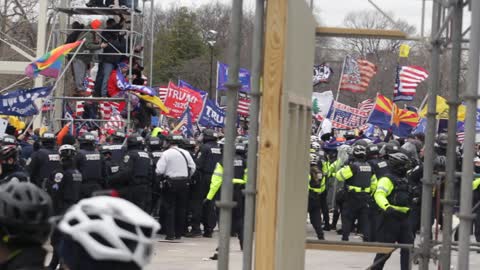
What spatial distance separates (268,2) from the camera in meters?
5.77

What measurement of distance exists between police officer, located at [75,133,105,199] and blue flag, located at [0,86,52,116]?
4.53 m

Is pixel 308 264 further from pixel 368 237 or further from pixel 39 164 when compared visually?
pixel 39 164

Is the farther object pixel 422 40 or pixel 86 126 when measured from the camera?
pixel 86 126

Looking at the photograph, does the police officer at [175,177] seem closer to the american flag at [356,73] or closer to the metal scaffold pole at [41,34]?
the metal scaffold pole at [41,34]

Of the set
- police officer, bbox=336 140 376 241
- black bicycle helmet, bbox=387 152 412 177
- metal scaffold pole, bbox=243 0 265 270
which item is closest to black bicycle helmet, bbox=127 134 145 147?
police officer, bbox=336 140 376 241

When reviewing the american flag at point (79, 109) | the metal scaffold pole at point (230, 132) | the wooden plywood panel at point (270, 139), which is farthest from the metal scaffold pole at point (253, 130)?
the american flag at point (79, 109)

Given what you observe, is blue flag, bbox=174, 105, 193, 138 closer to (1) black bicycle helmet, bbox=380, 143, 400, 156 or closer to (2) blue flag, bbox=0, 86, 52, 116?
(2) blue flag, bbox=0, 86, 52, 116

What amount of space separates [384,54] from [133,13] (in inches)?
1315

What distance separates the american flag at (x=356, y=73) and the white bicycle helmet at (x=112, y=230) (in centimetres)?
2725

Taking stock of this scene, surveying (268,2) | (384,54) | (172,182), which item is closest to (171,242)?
(172,182)

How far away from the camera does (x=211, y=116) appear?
2788cm

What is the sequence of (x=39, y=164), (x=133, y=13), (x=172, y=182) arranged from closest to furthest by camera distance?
(x=39, y=164), (x=172, y=182), (x=133, y=13)

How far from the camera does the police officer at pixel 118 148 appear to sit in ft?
57.5

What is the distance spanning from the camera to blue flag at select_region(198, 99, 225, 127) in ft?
91.1
